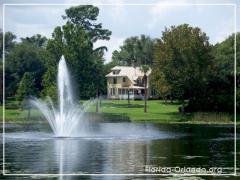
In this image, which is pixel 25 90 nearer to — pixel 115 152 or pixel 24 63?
pixel 24 63

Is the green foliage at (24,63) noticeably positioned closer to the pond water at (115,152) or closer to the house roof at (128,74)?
the house roof at (128,74)

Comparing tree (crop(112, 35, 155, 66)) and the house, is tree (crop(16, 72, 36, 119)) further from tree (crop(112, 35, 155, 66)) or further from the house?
tree (crop(112, 35, 155, 66))

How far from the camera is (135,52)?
16688cm

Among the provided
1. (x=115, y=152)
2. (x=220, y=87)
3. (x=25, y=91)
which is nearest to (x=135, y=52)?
(x=220, y=87)

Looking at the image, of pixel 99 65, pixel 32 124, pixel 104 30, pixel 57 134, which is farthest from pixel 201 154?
pixel 104 30

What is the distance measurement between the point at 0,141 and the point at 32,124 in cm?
2520

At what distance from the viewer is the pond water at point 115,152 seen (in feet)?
118

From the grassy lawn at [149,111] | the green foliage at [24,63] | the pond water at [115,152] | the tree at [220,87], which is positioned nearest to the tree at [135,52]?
the green foliage at [24,63]

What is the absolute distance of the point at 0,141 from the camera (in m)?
51.9

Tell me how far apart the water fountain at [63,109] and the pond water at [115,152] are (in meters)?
2.13

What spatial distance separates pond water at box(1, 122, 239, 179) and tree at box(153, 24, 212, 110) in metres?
31.6

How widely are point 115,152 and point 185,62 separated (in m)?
51.4

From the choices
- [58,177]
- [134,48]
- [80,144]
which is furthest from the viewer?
[134,48]

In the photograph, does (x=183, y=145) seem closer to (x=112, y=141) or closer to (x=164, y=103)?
(x=112, y=141)
